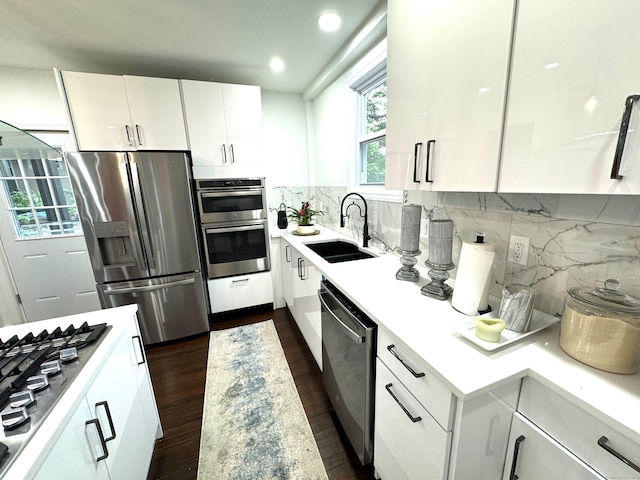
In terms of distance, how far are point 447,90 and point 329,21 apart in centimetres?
133

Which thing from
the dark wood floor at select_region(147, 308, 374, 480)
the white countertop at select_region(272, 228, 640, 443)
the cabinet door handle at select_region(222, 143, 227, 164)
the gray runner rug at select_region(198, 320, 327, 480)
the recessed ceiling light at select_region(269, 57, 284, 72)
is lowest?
the dark wood floor at select_region(147, 308, 374, 480)

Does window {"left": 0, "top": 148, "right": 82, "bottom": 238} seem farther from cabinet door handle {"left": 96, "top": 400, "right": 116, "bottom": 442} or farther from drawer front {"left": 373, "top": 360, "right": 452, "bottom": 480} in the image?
drawer front {"left": 373, "top": 360, "right": 452, "bottom": 480}

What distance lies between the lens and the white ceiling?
160cm

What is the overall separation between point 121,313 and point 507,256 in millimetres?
1822

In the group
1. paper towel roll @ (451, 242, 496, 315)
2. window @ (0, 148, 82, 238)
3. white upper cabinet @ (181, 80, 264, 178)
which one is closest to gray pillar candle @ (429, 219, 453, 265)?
paper towel roll @ (451, 242, 496, 315)

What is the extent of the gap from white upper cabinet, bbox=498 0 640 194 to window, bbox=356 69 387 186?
1.41m

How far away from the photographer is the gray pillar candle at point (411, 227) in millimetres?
1310

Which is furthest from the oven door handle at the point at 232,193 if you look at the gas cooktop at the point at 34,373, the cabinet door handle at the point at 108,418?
the cabinet door handle at the point at 108,418

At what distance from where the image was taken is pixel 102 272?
7.21 ft

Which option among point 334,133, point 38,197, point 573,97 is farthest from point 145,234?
→ point 573,97

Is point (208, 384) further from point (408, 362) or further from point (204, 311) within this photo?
point (408, 362)

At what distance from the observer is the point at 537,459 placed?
0.71 metres

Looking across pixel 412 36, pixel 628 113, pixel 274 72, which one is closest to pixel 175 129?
pixel 274 72

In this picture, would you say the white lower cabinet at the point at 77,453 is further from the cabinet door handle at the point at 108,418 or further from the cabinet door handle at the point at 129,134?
the cabinet door handle at the point at 129,134
